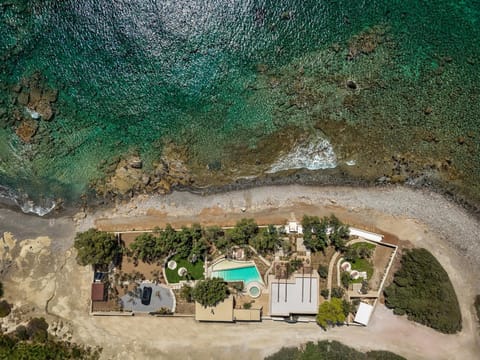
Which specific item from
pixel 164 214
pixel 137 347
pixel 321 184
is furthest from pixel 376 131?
pixel 137 347

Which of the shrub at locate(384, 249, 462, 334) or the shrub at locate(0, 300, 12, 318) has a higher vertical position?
the shrub at locate(384, 249, 462, 334)

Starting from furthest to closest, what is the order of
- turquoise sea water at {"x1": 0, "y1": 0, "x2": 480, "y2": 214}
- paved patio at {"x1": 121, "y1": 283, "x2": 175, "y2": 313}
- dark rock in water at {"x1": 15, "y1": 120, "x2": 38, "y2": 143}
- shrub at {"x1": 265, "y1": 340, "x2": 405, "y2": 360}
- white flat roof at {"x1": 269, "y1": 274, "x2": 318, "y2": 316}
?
dark rock in water at {"x1": 15, "y1": 120, "x2": 38, "y2": 143}, turquoise sea water at {"x1": 0, "y1": 0, "x2": 480, "y2": 214}, paved patio at {"x1": 121, "y1": 283, "x2": 175, "y2": 313}, white flat roof at {"x1": 269, "y1": 274, "x2": 318, "y2": 316}, shrub at {"x1": 265, "y1": 340, "x2": 405, "y2": 360}

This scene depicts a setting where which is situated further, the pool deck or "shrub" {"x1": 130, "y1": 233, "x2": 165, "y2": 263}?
the pool deck

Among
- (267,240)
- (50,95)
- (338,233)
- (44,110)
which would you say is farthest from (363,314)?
(50,95)

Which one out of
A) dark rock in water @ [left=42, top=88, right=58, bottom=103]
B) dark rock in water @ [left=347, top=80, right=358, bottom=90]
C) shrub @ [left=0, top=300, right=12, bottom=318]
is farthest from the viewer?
dark rock in water @ [left=42, top=88, right=58, bottom=103]

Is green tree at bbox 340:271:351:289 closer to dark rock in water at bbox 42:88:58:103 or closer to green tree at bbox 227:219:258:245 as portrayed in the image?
green tree at bbox 227:219:258:245

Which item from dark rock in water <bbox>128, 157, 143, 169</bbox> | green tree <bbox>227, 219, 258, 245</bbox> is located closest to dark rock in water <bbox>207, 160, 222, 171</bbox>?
green tree <bbox>227, 219, 258, 245</bbox>

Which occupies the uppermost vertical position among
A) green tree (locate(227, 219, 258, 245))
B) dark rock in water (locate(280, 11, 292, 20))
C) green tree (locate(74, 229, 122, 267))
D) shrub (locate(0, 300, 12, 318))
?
dark rock in water (locate(280, 11, 292, 20))
